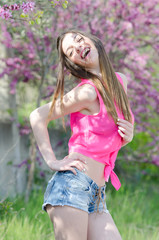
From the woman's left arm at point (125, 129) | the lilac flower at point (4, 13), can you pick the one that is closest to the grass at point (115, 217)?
the woman's left arm at point (125, 129)

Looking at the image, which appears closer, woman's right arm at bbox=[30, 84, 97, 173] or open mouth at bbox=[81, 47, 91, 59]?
woman's right arm at bbox=[30, 84, 97, 173]

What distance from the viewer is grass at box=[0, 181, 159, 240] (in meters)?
3.22

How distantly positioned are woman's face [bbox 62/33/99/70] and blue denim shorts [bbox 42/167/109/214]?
652mm

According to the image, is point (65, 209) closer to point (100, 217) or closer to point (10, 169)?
point (100, 217)

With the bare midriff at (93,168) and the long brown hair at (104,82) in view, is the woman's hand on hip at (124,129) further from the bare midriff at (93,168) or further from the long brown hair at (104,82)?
the bare midriff at (93,168)

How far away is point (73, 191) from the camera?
1945 mm

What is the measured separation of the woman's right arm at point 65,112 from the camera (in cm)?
203

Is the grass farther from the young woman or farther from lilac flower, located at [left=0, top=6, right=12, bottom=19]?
lilac flower, located at [left=0, top=6, right=12, bottom=19]

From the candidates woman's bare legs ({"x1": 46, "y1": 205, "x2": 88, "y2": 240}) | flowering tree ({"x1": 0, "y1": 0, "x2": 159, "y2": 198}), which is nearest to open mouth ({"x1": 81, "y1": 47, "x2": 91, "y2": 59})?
woman's bare legs ({"x1": 46, "y1": 205, "x2": 88, "y2": 240})

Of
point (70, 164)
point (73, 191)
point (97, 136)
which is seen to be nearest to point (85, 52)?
point (97, 136)

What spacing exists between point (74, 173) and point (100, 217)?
34 cm

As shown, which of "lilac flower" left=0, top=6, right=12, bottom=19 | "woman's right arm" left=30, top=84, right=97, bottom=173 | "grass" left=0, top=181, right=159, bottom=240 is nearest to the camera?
"woman's right arm" left=30, top=84, right=97, bottom=173

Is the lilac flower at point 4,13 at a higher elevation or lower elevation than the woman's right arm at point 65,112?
higher

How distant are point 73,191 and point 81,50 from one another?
83 centimetres
